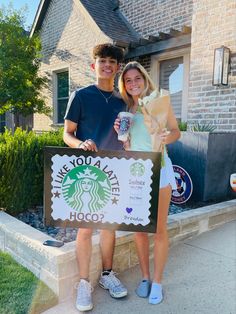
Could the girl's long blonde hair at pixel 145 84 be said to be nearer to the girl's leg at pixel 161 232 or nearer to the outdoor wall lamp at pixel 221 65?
the girl's leg at pixel 161 232

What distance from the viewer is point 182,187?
4.07 meters

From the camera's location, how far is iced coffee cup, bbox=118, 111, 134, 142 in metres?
1.98

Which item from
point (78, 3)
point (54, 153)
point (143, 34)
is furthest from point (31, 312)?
point (78, 3)

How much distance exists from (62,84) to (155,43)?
4338 millimetres

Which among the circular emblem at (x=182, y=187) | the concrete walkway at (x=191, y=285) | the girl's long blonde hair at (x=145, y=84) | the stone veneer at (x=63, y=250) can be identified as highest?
the girl's long blonde hair at (x=145, y=84)

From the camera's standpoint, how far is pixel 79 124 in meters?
2.14

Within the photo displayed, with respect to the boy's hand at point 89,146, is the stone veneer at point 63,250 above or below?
below

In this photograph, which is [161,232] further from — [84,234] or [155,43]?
[155,43]

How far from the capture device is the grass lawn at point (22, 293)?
2.10m

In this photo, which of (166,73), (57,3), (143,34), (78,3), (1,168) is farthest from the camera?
(57,3)

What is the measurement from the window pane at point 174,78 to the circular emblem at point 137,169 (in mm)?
4944

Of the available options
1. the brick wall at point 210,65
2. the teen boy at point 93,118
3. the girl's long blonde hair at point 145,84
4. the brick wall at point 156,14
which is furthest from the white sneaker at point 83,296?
the brick wall at point 156,14

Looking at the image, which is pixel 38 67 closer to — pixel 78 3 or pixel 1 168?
pixel 78 3

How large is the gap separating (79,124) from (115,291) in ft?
4.12
